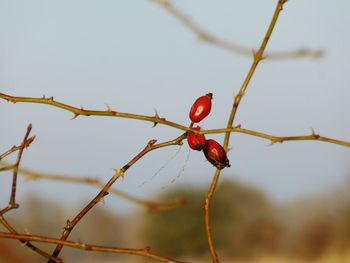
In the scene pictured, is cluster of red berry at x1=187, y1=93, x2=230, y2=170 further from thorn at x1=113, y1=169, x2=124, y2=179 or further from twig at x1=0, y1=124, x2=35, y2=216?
twig at x1=0, y1=124, x2=35, y2=216

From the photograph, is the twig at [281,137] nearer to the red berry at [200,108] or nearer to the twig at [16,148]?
the red berry at [200,108]

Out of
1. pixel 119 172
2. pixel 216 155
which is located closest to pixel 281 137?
pixel 216 155

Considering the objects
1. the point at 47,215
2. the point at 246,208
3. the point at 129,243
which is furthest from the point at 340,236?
the point at 47,215

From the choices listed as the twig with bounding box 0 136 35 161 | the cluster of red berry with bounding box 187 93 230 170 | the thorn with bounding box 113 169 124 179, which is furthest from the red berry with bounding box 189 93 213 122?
the twig with bounding box 0 136 35 161

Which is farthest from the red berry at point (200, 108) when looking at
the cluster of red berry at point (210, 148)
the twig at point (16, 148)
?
the twig at point (16, 148)

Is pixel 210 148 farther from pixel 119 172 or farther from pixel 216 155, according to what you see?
pixel 119 172
